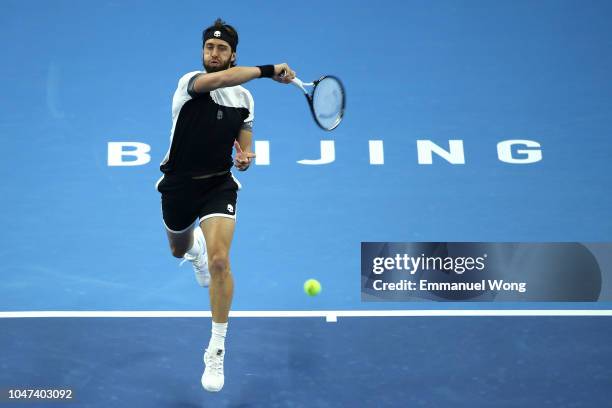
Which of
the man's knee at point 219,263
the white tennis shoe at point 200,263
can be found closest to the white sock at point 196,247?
the white tennis shoe at point 200,263

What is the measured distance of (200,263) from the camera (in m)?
7.71

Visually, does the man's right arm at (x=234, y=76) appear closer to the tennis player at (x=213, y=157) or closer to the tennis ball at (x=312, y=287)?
the tennis player at (x=213, y=157)

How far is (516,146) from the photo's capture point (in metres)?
9.14

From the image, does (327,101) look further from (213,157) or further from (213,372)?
(213,372)

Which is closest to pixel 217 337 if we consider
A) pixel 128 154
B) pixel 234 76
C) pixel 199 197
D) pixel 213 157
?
pixel 199 197

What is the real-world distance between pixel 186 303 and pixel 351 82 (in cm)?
316

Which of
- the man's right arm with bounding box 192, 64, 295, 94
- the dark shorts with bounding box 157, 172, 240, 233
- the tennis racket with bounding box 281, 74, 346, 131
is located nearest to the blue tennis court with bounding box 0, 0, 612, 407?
the dark shorts with bounding box 157, 172, 240, 233

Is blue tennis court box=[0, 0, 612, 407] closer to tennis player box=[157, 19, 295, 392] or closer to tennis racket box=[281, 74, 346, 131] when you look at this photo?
tennis player box=[157, 19, 295, 392]

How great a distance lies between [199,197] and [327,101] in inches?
44.2

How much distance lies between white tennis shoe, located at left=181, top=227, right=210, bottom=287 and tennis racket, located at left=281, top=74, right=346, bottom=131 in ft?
4.98

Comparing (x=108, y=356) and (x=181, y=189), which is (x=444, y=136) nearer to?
(x=181, y=189)

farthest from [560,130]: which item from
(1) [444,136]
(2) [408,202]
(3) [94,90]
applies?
(3) [94,90]

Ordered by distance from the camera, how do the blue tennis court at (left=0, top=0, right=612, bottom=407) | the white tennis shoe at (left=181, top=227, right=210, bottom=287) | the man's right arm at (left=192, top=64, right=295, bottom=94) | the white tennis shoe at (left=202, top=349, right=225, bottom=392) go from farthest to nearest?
1. the white tennis shoe at (left=181, top=227, right=210, bottom=287)
2. the blue tennis court at (left=0, top=0, right=612, bottom=407)
3. the white tennis shoe at (left=202, top=349, right=225, bottom=392)
4. the man's right arm at (left=192, top=64, right=295, bottom=94)

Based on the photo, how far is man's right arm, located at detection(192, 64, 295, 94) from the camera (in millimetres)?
6004
